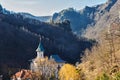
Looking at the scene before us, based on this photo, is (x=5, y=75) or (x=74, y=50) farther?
(x=74, y=50)

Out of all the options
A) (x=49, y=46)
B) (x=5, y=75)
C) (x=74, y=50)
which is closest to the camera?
(x=5, y=75)

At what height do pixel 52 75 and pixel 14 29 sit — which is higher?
pixel 14 29

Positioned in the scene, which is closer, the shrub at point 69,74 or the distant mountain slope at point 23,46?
the shrub at point 69,74

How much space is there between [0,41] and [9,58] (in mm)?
16117

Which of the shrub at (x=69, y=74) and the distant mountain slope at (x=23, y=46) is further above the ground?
the distant mountain slope at (x=23, y=46)

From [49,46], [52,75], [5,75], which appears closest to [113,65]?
[52,75]

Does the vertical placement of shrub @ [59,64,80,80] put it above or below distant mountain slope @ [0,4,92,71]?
below

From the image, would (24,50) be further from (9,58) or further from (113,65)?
(113,65)

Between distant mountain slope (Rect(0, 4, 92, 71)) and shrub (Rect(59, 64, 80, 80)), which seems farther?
distant mountain slope (Rect(0, 4, 92, 71))

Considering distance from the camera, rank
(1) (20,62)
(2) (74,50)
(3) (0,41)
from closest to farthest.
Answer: (1) (20,62) → (3) (0,41) → (2) (74,50)

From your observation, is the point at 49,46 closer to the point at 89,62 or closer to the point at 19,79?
the point at 19,79

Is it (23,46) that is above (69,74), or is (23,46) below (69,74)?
above

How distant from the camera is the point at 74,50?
189 metres

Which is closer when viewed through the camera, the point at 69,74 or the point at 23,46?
the point at 69,74
